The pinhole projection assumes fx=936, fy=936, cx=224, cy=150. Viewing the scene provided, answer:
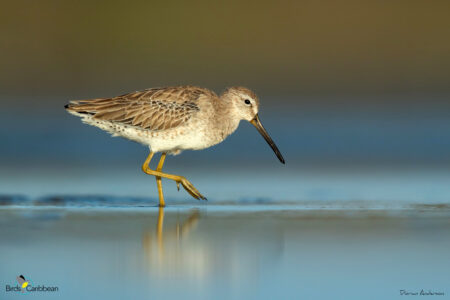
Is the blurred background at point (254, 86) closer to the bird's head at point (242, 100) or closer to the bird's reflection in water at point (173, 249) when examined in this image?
the bird's head at point (242, 100)

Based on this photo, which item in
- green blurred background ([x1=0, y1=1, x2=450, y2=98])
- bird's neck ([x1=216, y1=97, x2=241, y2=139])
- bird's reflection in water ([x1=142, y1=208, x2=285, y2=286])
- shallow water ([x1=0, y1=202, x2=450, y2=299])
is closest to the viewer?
shallow water ([x1=0, y1=202, x2=450, y2=299])

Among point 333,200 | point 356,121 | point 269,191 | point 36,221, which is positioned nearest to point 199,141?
point 269,191

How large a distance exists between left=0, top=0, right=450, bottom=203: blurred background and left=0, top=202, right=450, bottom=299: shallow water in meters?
1.14

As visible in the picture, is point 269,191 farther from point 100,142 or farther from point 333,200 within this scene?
point 100,142

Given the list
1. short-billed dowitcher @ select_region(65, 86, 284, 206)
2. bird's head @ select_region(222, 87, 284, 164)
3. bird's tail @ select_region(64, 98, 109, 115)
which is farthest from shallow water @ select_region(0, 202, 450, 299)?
bird's head @ select_region(222, 87, 284, 164)

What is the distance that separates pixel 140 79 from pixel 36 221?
A: 9024 millimetres

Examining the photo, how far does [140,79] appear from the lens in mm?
17438

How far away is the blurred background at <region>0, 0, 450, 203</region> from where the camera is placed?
1175 cm

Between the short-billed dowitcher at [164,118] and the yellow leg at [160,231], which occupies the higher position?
the short-billed dowitcher at [164,118]

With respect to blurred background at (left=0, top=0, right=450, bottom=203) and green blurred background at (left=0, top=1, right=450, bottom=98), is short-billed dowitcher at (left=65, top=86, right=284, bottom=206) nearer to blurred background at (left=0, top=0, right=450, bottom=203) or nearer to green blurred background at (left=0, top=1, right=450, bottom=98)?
blurred background at (left=0, top=0, right=450, bottom=203)

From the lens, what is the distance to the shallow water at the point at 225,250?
6336 millimetres

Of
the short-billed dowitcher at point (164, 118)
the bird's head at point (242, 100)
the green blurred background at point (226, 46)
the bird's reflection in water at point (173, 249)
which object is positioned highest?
the green blurred background at point (226, 46)

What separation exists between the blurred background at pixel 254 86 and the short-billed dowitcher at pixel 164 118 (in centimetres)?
62

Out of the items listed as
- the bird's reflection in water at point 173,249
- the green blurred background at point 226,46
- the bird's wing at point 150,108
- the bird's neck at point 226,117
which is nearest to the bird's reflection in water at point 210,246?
the bird's reflection in water at point 173,249
